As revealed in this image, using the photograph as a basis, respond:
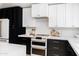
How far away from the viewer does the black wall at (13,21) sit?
3.68 feet

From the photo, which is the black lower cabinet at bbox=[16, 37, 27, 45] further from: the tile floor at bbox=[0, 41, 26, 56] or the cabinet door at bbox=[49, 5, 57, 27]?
the cabinet door at bbox=[49, 5, 57, 27]

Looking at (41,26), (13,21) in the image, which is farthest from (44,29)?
(13,21)

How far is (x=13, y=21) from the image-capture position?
1.20m

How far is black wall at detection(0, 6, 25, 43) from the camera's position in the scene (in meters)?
1.12

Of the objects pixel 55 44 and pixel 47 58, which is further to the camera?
pixel 55 44

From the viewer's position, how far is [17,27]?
46.1 inches

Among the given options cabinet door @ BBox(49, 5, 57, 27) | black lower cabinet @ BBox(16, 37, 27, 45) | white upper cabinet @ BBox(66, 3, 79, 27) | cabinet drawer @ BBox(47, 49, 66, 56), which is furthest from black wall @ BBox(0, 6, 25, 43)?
white upper cabinet @ BBox(66, 3, 79, 27)

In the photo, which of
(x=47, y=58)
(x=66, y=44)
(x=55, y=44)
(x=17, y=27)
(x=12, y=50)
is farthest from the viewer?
(x=55, y=44)

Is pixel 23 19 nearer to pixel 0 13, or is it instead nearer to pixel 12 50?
pixel 0 13

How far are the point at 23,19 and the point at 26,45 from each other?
0.31m

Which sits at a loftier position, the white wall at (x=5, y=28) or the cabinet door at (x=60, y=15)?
the cabinet door at (x=60, y=15)

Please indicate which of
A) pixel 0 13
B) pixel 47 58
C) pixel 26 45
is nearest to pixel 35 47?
pixel 26 45

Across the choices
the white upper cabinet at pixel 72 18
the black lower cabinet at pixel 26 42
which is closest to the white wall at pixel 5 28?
the black lower cabinet at pixel 26 42

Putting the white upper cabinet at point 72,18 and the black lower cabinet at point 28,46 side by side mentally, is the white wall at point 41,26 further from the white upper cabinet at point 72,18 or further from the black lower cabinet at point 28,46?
the white upper cabinet at point 72,18
